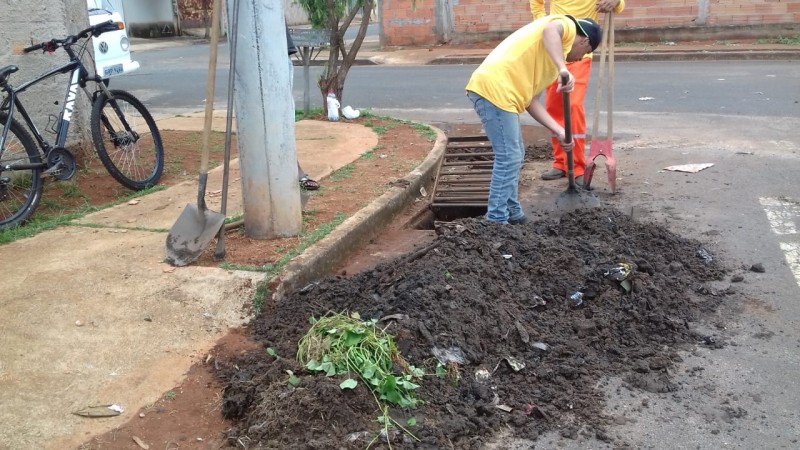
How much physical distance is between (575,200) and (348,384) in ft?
11.1

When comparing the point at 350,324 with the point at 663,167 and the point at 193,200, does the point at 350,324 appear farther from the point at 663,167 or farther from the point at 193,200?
the point at 663,167

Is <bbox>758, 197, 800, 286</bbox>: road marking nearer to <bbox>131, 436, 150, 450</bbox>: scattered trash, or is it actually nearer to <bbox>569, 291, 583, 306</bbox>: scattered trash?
<bbox>569, 291, 583, 306</bbox>: scattered trash

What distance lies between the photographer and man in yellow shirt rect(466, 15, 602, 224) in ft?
17.2

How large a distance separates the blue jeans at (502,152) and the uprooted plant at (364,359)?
2088 millimetres

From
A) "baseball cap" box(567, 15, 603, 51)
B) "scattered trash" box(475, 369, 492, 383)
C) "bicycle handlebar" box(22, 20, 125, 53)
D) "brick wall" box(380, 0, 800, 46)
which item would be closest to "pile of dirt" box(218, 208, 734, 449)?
"scattered trash" box(475, 369, 492, 383)

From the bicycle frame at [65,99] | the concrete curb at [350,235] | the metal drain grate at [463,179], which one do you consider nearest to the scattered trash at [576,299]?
the concrete curb at [350,235]

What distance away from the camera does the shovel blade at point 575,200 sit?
5938 mm

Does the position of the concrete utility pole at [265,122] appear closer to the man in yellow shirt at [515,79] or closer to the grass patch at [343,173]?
the man in yellow shirt at [515,79]

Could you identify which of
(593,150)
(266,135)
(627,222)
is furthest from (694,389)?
(593,150)

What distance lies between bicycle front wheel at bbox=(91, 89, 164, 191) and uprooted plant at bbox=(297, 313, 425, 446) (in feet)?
10.4

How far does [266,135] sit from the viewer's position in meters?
4.79

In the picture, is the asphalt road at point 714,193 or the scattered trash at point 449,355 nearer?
the asphalt road at point 714,193

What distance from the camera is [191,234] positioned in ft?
15.1

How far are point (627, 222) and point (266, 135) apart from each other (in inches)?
104
